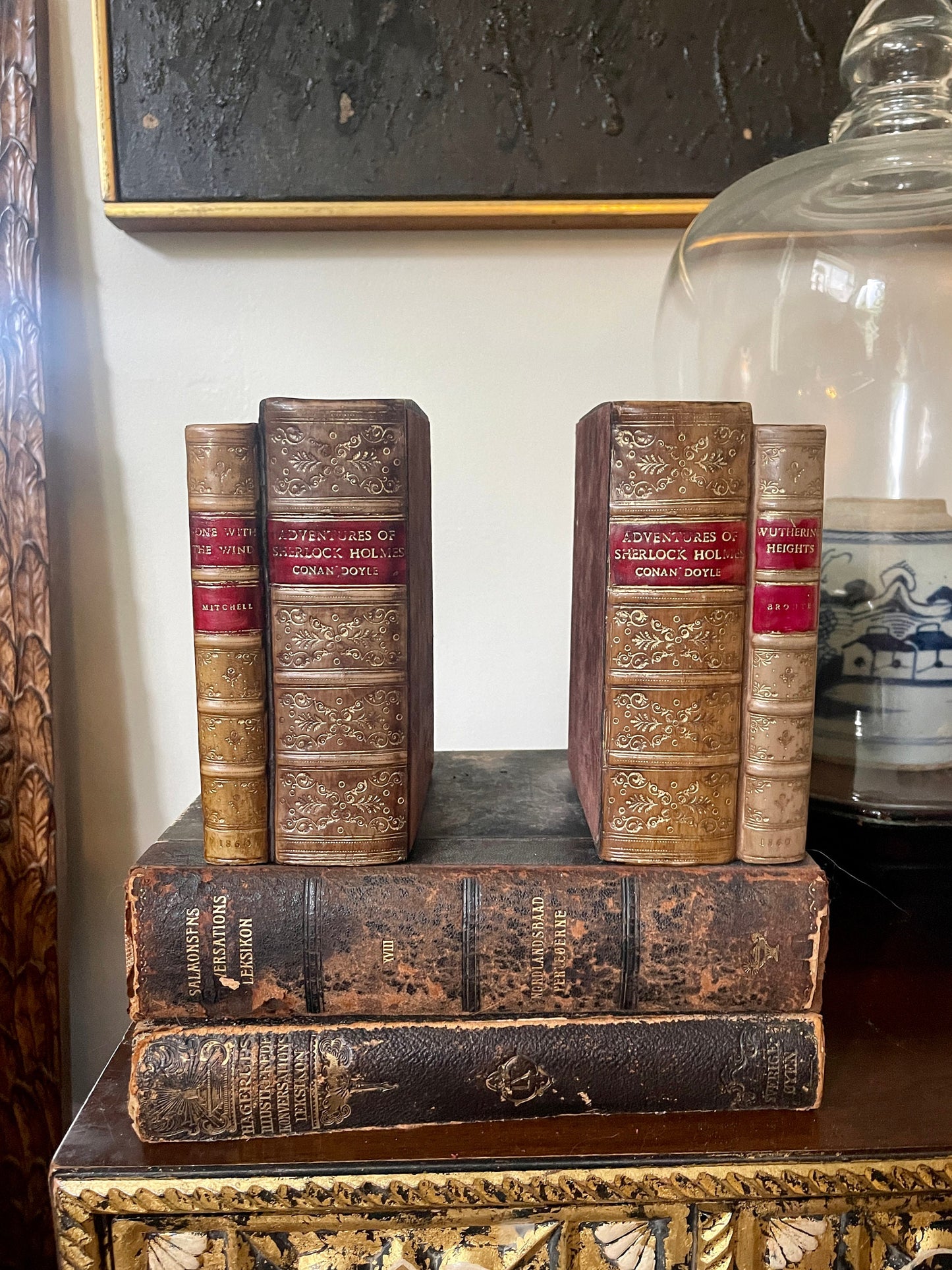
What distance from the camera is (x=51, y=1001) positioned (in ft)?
2.90

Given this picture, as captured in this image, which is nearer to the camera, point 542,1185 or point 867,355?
point 542,1185

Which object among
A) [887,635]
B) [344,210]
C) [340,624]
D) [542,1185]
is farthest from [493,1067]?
[344,210]

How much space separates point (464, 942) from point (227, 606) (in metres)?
0.24

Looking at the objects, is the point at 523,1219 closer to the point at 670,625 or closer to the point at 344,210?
the point at 670,625

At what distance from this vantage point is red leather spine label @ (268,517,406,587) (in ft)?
1.72

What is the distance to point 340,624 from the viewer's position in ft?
1.75

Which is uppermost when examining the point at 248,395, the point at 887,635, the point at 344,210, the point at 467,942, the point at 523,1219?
the point at 344,210

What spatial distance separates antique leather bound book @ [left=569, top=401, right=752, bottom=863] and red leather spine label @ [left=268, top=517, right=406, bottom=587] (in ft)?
0.43

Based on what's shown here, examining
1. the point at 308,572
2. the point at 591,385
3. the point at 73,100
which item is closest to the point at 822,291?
the point at 591,385

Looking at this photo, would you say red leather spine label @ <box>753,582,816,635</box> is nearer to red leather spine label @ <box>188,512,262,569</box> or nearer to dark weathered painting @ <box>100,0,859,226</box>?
red leather spine label @ <box>188,512,262,569</box>

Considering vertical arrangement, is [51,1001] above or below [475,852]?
below

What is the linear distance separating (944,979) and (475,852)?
369 mm

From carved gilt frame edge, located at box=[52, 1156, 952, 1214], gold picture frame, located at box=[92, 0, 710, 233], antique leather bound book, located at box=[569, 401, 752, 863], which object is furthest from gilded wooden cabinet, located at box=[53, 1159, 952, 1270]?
gold picture frame, located at box=[92, 0, 710, 233]

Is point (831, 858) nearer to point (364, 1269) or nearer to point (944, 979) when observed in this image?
point (944, 979)
